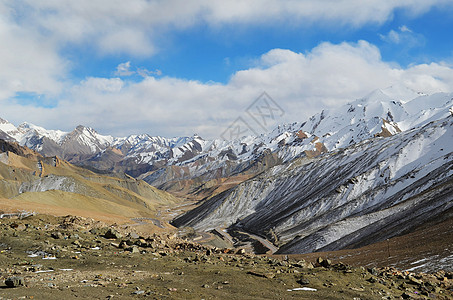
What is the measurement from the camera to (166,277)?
20078mm

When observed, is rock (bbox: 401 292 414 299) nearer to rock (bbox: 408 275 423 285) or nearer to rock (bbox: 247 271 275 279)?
rock (bbox: 408 275 423 285)

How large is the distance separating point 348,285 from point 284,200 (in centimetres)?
14017

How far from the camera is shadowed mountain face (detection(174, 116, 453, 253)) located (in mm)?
72438

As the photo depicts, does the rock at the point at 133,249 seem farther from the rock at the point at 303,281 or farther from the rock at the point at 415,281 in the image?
the rock at the point at 415,281

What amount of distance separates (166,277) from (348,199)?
366 feet

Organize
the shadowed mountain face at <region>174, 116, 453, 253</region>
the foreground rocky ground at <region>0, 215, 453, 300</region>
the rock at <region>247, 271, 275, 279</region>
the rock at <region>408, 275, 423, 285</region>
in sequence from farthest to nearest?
the shadowed mountain face at <region>174, 116, 453, 253</region>
the rock at <region>408, 275, 423, 285</region>
the rock at <region>247, 271, 275, 279</region>
the foreground rocky ground at <region>0, 215, 453, 300</region>

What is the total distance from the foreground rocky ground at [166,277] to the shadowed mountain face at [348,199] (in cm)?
4418

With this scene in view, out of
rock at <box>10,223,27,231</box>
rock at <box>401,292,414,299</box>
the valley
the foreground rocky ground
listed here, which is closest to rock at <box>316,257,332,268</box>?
the foreground rocky ground

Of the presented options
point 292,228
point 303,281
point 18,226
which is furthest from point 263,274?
point 292,228

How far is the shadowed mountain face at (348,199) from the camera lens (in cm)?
7244

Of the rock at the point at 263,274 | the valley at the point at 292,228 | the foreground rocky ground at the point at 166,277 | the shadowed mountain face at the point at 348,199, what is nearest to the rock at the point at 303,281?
the foreground rocky ground at the point at 166,277

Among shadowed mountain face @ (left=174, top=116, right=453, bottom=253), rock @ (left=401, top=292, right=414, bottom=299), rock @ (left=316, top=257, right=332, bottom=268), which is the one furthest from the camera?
shadowed mountain face @ (left=174, top=116, right=453, bottom=253)

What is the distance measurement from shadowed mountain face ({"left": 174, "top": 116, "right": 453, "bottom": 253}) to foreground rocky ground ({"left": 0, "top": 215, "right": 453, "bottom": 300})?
44181mm

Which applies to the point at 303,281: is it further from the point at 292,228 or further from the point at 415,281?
the point at 292,228
